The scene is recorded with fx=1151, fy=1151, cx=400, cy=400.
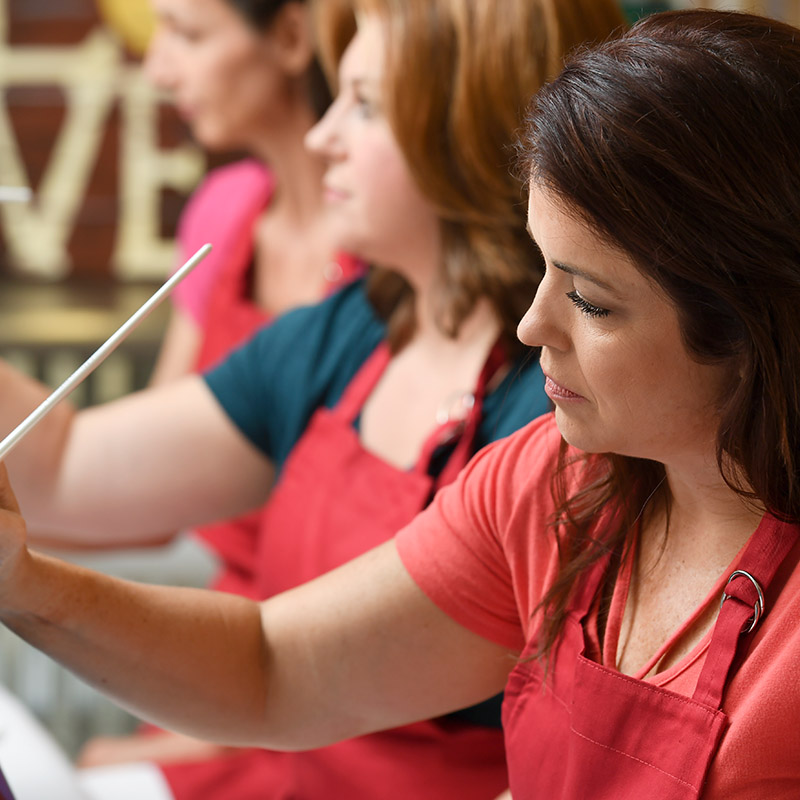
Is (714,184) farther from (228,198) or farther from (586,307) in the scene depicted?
(228,198)

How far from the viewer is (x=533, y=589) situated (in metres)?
0.85

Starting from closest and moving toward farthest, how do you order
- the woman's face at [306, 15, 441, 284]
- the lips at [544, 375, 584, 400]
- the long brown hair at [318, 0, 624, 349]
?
the lips at [544, 375, 584, 400] → the long brown hair at [318, 0, 624, 349] → the woman's face at [306, 15, 441, 284]

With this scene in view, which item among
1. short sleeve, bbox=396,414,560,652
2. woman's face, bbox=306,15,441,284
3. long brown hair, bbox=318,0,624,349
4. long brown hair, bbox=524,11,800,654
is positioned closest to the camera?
long brown hair, bbox=524,11,800,654

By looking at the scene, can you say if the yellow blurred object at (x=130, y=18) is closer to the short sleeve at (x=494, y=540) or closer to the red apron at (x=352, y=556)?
the red apron at (x=352, y=556)

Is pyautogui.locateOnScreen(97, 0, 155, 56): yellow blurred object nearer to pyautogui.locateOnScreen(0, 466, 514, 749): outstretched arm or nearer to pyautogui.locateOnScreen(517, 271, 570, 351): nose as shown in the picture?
pyautogui.locateOnScreen(0, 466, 514, 749): outstretched arm

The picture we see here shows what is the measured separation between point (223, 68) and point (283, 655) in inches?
45.7

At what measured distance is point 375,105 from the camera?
1206 mm

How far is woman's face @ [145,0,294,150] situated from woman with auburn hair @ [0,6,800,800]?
1087 millimetres

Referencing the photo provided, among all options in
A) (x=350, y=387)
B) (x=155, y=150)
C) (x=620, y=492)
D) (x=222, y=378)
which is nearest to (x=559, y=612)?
(x=620, y=492)

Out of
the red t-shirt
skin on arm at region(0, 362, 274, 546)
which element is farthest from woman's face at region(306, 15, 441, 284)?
the red t-shirt

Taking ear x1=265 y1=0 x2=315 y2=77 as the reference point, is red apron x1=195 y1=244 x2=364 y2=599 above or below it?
below

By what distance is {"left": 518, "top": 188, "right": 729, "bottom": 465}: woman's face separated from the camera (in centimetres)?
67

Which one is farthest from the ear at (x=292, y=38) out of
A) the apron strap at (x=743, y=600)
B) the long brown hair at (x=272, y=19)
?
the apron strap at (x=743, y=600)

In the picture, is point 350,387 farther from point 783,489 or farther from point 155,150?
point 155,150
